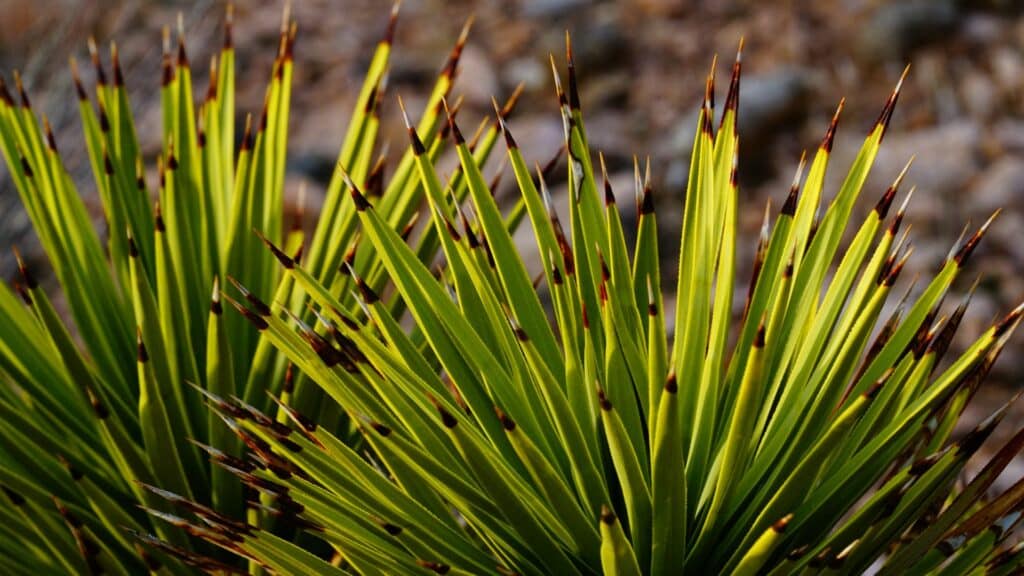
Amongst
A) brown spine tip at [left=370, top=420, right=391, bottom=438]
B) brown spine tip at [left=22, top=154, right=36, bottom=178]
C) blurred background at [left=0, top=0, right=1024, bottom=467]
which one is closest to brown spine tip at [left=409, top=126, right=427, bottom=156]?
brown spine tip at [left=370, top=420, right=391, bottom=438]

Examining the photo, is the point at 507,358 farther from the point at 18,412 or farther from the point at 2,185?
the point at 2,185

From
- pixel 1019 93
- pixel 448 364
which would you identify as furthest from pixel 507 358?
pixel 1019 93

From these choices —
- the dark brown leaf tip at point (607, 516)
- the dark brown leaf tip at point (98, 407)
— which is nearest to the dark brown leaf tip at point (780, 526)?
the dark brown leaf tip at point (607, 516)

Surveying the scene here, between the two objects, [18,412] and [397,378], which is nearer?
[397,378]

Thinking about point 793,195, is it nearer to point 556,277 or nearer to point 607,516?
point 556,277

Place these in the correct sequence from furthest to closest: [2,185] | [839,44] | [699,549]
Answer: [839,44], [2,185], [699,549]

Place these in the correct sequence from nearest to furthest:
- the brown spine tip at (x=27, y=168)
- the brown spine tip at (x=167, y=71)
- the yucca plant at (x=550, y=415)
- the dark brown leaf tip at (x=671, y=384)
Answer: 1. the dark brown leaf tip at (x=671, y=384)
2. the yucca plant at (x=550, y=415)
3. the brown spine tip at (x=27, y=168)
4. the brown spine tip at (x=167, y=71)

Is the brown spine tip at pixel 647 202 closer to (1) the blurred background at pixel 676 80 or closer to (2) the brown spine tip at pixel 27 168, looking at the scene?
(2) the brown spine tip at pixel 27 168
